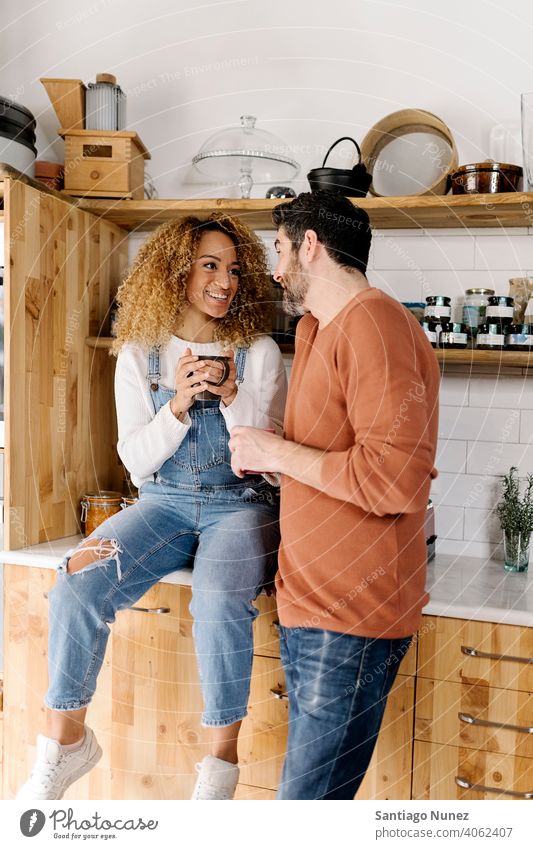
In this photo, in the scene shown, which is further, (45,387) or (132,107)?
(132,107)

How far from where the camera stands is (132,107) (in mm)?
2279

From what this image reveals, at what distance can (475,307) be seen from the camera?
1.93 meters

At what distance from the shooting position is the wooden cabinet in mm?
1576

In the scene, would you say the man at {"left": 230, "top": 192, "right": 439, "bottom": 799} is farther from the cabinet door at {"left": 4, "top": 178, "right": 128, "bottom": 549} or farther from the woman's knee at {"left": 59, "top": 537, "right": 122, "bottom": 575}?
the cabinet door at {"left": 4, "top": 178, "right": 128, "bottom": 549}

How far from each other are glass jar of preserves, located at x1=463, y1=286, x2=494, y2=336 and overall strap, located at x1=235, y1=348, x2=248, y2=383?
56 centimetres

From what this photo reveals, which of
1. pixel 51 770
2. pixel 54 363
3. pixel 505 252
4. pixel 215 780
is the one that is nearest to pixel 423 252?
pixel 505 252

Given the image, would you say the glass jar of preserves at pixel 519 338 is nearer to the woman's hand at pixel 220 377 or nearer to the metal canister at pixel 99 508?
the woman's hand at pixel 220 377

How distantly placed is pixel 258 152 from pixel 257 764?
1.49m

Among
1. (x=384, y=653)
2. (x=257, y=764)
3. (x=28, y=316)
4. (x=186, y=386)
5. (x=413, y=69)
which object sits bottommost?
(x=257, y=764)

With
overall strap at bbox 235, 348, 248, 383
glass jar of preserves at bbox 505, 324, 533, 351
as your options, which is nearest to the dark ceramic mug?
overall strap at bbox 235, 348, 248, 383

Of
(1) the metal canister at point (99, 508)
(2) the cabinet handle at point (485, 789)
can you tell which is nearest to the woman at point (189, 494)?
(1) the metal canister at point (99, 508)

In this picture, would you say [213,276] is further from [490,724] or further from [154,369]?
[490,724]

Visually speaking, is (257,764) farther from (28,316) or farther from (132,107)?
(132,107)
